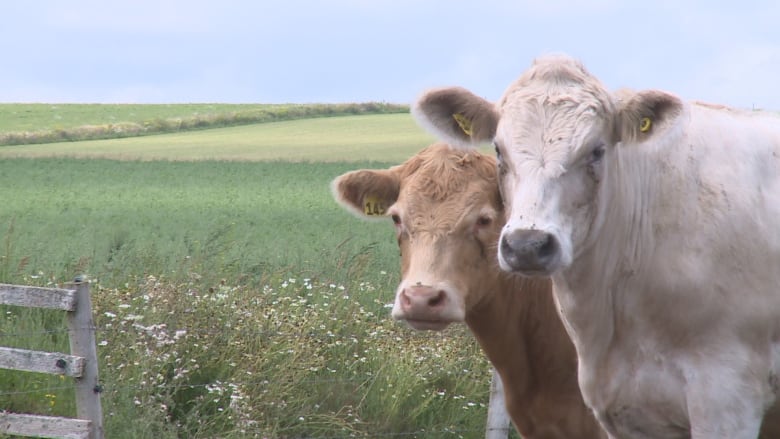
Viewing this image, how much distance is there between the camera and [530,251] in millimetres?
4375

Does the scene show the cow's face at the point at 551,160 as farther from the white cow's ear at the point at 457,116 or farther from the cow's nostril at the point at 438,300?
the cow's nostril at the point at 438,300

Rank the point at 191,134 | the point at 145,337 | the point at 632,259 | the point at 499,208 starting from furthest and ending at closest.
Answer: the point at 191,134 < the point at 145,337 < the point at 499,208 < the point at 632,259

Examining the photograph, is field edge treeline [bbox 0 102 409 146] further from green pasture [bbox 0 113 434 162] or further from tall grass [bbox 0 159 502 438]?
tall grass [bbox 0 159 502 438]

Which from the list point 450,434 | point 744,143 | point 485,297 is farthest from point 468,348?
point 744,143

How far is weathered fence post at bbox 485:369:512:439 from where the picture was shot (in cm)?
885

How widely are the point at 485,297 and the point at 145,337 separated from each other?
3.72 m

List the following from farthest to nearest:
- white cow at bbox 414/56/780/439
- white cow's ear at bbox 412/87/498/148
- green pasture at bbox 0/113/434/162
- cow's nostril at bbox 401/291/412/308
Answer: green pasture at bbox 0/113/434/162, cow's nostril at bbox 401/291/412/308, white cow's ear at bbox 412/87/498/148, white cow at bbox 414/56/780/439

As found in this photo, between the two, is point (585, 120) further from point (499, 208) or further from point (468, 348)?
point (468, 348)

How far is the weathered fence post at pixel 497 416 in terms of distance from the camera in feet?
29.0

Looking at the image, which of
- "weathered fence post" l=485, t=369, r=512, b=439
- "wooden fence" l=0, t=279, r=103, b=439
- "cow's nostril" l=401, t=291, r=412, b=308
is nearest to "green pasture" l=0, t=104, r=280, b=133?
"wooden fence" l=0, t=279, r=103, b=439

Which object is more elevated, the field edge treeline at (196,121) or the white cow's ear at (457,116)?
the white cow's ear at (457,116)

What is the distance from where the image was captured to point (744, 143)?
5.41m

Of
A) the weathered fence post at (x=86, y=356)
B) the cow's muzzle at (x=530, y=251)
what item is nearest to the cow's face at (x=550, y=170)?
the cow's muzzle at (x=530, y=251)

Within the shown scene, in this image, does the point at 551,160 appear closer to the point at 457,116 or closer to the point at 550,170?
the point at 550,170
